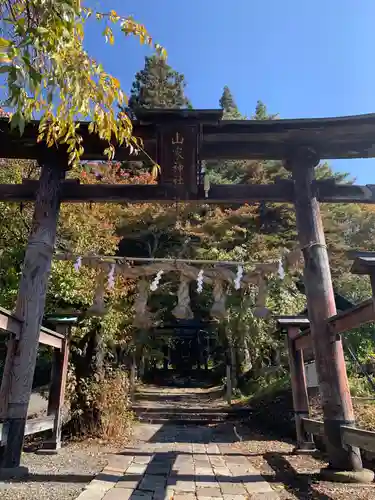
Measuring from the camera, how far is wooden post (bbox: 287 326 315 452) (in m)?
6.53

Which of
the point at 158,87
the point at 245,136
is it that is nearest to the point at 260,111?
the point at 158,87

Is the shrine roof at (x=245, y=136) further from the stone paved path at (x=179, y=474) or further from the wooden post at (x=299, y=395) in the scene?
the stone paved path at (x=179, y=474)

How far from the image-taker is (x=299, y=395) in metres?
6.80

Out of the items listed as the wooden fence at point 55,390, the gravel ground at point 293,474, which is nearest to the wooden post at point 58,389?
the wooden fence at point 55,390

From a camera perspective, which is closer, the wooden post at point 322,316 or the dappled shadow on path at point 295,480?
the dappled shadow on path at point 295,480

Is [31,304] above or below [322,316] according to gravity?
above

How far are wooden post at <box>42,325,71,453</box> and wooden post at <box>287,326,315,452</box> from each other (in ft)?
13.2

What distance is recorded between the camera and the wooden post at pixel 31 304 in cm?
454

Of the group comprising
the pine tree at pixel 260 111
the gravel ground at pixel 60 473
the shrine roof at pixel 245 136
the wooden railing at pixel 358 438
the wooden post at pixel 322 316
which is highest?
the pine tree at pixel 260 111

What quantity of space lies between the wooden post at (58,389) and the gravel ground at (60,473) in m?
0.22

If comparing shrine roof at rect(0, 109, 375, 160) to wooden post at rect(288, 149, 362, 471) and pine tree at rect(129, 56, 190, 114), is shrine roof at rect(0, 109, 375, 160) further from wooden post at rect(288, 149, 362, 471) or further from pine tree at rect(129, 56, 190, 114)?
pine tree at rect(129, 56, 190, 114)

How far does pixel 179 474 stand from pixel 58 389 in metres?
2.84

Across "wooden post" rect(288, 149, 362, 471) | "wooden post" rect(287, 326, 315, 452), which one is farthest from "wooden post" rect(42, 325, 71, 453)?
"wooden post" rect(288, 149, 362, 471)

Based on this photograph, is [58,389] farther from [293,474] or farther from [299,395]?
[299,395]
